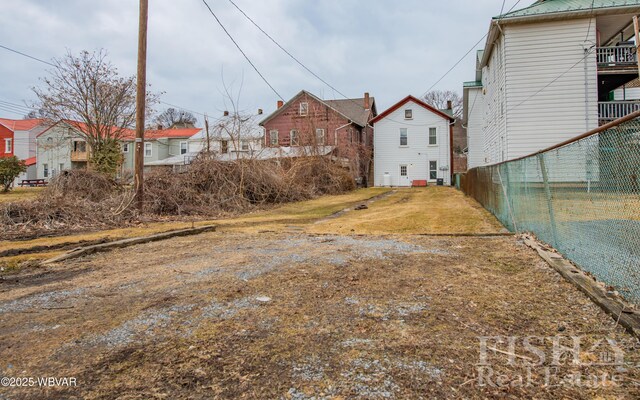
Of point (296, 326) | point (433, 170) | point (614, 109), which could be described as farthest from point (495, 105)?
point (296, 326)

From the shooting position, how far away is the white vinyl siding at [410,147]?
29.6 meters

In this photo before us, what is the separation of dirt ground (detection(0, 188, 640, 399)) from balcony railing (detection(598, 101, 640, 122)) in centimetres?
1276

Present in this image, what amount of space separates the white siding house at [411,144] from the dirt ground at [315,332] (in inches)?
1026

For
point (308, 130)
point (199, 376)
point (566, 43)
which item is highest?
point (566, 43)

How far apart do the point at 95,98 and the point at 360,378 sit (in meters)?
27.0

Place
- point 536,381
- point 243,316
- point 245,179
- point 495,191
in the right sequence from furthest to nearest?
point 245,179 < point 495,191 < point 243,316 < point 536,381

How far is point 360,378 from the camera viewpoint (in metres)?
1.93

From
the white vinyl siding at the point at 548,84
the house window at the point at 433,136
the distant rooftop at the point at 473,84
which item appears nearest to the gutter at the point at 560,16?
the white vinyl siding at the point at 548,84

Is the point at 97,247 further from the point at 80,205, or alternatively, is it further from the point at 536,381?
the point at 536,381

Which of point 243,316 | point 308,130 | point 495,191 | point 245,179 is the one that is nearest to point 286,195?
point 245,179

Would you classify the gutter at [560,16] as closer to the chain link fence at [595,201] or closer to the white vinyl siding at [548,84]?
the white vinyl siding at [548,84]

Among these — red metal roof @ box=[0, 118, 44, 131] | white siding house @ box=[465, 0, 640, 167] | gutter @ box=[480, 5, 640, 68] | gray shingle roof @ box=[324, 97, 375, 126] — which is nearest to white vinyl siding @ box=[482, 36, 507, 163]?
white siding house @ box=[465, 0, 640, 167]

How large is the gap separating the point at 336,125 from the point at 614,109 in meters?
19.1

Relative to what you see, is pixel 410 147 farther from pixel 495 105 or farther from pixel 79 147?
pixel 79 147
